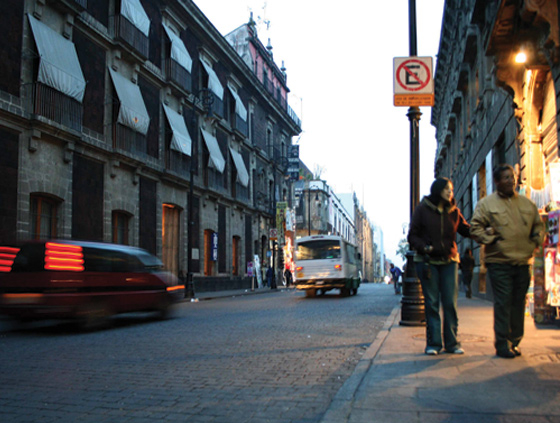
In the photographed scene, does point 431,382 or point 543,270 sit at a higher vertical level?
point 543,270

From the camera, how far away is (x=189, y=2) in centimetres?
2911

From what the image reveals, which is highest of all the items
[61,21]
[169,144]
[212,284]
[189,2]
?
[189,2]

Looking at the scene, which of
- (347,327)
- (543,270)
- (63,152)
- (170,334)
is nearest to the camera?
(543,270)

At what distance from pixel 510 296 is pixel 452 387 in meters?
1.59

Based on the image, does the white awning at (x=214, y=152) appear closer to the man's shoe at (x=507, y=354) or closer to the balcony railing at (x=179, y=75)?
the balcony railing at (x=179, y=75)

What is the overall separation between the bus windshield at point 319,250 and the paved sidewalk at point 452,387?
60.7 feet

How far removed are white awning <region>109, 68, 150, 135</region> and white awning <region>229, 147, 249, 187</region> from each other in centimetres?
1166

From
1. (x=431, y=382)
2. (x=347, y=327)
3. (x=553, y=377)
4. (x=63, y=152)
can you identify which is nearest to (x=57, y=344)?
(x=347, y=327)

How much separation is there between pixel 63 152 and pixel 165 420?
16.8 m

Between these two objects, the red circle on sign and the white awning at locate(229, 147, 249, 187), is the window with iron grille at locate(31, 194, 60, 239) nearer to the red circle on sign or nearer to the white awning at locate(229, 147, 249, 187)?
the red circle on sign

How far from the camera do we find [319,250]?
25984mm

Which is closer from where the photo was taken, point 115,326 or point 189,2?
point 115,326

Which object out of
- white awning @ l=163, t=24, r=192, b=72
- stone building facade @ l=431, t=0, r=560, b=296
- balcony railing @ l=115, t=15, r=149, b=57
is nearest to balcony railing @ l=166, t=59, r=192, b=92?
white awning @ l=163, t=24, r=192, b=72

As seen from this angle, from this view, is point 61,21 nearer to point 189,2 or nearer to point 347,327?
point 189,2
